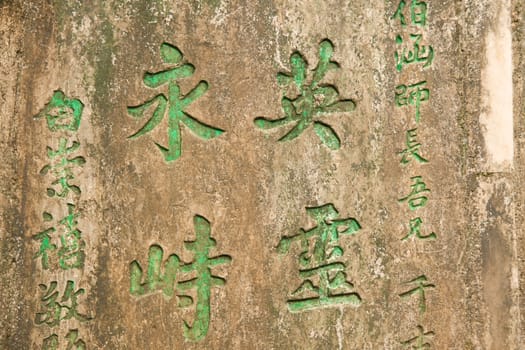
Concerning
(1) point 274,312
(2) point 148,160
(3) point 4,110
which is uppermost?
(3) point 4,110

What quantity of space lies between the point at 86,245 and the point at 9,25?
1314 millimetres

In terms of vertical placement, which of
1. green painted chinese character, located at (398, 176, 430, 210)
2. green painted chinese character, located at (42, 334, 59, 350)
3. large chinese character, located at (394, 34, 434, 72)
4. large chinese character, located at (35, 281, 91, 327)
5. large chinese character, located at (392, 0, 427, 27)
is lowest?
green painted chinese character, located at (42, 334, 59, 350)

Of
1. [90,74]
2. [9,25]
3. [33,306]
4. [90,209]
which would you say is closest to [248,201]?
[90,209]

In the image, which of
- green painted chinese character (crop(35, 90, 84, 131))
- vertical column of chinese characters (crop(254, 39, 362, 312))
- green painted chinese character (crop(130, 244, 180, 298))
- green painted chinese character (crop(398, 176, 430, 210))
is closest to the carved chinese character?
green painted chinese character (crop(130, 244, 180, 298))

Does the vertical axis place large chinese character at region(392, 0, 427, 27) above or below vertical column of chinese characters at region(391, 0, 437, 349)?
above

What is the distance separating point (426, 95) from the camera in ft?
9.75

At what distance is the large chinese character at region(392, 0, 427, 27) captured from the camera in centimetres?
297

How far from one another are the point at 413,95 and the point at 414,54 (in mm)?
229

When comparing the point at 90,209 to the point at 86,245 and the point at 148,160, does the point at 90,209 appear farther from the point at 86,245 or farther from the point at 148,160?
the point at 148,160

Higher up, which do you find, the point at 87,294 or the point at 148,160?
the point at 148,160

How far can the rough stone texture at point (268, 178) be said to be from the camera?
2.93 m

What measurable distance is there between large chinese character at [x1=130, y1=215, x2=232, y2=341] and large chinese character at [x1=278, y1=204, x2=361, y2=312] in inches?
16.7

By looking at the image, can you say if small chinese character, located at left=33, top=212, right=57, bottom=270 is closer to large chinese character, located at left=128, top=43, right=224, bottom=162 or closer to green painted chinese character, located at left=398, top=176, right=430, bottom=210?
large chinese character, located at left=128, top=43, right=224, bottom=162

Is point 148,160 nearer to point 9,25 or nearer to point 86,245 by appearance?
point 86,245
